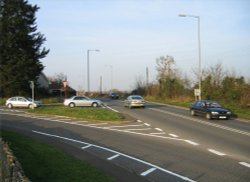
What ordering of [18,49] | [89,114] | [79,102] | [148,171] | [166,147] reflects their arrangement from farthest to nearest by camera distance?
[18,49]
[79,102]
[89,114]
[166,147]
[148,171]

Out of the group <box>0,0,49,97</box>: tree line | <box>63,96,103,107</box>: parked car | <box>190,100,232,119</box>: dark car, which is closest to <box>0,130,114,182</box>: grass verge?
<box>190,100,232,119</box>: dark car

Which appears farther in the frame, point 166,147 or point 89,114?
point 89,114

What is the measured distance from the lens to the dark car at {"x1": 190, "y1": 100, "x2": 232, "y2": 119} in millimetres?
32375

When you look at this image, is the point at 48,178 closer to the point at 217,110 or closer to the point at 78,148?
the point at 78,148

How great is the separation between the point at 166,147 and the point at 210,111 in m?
15.6

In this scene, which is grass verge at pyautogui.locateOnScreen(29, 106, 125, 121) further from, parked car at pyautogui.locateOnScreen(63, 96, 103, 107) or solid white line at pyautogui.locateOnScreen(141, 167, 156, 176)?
solid white line at pyautogui.locateOnScreen(141, 167, 156, 176)

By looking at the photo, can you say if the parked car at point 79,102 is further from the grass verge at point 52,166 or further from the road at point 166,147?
the grass verge at point 52,166

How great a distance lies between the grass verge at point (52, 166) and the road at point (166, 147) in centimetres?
134

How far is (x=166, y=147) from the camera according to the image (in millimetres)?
17938

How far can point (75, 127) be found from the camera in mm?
27000

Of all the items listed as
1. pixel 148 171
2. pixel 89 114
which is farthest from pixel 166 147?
pixel 89 114

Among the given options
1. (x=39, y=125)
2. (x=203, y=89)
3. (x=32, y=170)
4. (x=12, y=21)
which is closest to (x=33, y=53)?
(x=12, y=21)

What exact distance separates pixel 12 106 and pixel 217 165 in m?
38.9

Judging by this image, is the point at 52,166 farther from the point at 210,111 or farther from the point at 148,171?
the point at 210,111
